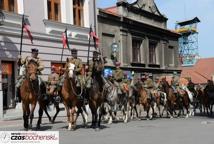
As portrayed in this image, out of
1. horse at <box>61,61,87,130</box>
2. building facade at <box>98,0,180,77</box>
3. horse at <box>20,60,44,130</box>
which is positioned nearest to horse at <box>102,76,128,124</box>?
horse at <box>61,61,87,130</box>

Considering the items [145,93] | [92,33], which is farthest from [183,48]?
[145,93]

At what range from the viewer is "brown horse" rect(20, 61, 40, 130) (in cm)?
1548

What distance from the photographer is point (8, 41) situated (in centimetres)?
2648

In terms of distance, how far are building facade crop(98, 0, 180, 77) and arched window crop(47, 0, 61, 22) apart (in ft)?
19.8

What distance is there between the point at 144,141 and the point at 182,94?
12.7 meters

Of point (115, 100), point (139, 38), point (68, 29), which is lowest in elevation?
point (115, 100)

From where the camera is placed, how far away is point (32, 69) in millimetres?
15438

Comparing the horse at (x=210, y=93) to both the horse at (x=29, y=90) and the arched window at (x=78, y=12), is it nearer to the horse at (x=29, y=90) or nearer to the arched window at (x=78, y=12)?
the arched window at (x=78, y=12)

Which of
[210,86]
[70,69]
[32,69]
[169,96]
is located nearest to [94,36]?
[210,86]

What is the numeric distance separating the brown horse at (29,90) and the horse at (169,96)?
943 centimetres

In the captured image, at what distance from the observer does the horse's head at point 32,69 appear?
1543cm

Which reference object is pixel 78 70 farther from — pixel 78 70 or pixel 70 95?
pixel 70 95

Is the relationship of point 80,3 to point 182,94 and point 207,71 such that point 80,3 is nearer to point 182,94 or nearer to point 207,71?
point 182,94

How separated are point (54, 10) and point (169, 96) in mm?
10952
